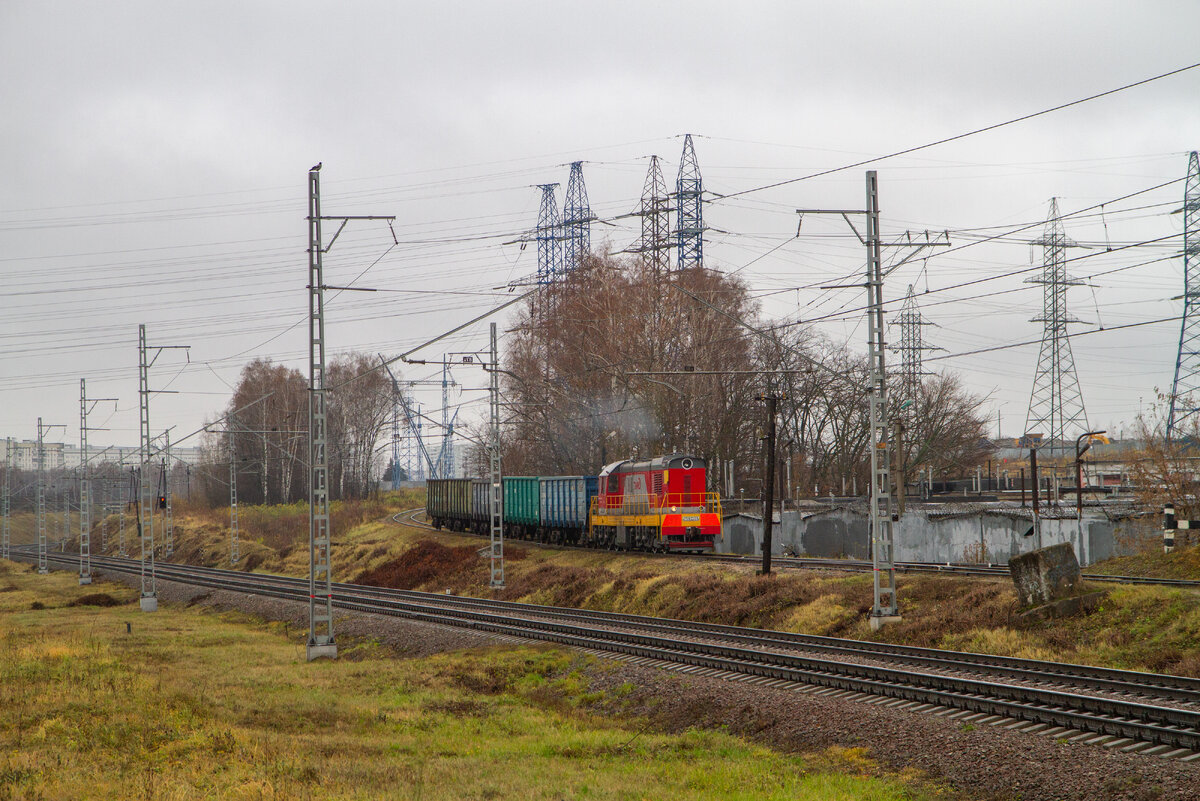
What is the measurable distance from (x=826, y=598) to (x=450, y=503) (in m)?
37.9

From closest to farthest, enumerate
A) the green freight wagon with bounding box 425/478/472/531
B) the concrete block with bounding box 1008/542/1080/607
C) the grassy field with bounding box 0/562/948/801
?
the grassy field with bounding box 0/562/948/801 < the concrete block with bounding box 1008/542/1080/607 < the green freight wagon with bounding box 425/478/472/531

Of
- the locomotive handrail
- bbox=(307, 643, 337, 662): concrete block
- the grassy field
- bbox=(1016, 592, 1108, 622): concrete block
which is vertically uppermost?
the locomotive handrail

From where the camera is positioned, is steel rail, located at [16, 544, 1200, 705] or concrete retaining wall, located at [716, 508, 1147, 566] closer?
steel rail, located at [16, 544, 1200, 705]

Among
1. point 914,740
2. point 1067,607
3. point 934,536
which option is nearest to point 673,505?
point 934,536

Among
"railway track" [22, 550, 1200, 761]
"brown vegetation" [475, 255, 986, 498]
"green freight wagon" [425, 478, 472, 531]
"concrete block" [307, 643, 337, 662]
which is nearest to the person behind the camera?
"railway track" [22, 550, 1200, 761]

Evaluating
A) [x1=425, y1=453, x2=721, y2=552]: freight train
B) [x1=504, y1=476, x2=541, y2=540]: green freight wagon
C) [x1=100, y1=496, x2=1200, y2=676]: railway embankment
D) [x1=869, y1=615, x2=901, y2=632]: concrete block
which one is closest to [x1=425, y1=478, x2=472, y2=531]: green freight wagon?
[x1=425, y1=453, x2=721, y2=552]: freight train

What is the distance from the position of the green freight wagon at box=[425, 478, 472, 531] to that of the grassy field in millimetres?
32728

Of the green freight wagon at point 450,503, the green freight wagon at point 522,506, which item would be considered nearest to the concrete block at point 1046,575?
the green freight wagon at point 522,506

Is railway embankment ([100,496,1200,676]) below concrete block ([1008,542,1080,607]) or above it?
below

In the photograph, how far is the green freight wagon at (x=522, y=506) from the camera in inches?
1982

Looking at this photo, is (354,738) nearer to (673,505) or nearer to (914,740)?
(914,740)

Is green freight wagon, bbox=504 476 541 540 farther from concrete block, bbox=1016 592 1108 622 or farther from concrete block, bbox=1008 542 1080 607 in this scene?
concrete block, bbox=1016 592 1108 622

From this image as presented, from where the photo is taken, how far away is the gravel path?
10.4m

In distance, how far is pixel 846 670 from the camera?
17219 millimetres
